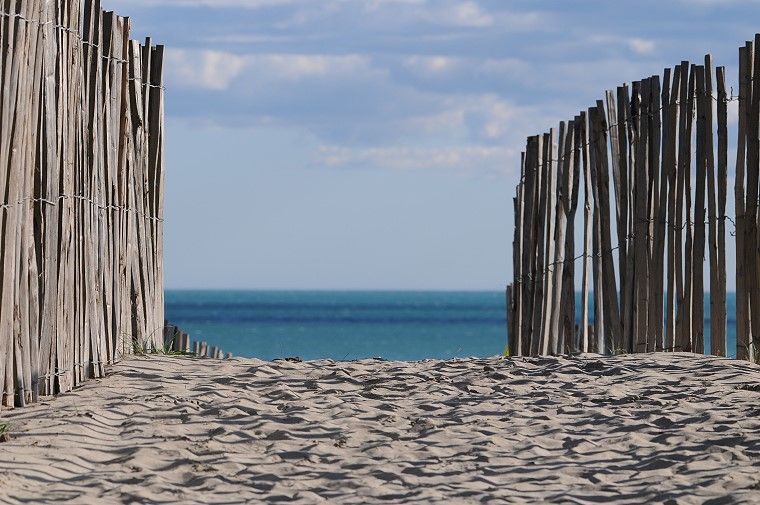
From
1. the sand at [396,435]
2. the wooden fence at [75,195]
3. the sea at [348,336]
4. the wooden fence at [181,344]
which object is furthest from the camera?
the sea at [348,336]

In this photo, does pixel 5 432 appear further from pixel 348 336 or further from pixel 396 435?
pixel 348 336

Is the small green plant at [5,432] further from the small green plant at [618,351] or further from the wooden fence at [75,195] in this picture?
the small green plant at [618,351]

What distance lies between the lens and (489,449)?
4.81 m

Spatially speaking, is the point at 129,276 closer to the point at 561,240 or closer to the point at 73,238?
the point at 73,238

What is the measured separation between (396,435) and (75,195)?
7.04 feet

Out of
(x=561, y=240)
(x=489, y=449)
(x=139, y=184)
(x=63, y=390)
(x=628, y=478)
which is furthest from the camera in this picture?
(x=561, y=240)

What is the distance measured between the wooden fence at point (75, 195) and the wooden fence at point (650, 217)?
8.31 feet

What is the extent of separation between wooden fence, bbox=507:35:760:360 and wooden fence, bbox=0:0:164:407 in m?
2.53

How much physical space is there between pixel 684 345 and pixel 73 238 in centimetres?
337

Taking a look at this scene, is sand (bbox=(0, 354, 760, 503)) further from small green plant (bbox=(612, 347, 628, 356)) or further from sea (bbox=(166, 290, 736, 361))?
sea (bbox=(166, 290, 736, 361))

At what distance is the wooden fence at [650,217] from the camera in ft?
21.1

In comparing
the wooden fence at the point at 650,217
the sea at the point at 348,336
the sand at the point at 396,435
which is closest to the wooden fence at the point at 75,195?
the sand at the point at 396,435

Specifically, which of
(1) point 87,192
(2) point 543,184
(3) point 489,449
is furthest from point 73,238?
(2) point 543,184

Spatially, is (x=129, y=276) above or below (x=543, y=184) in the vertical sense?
below
